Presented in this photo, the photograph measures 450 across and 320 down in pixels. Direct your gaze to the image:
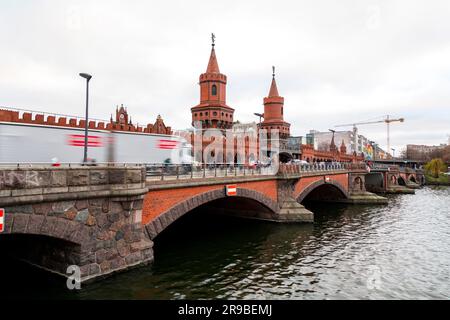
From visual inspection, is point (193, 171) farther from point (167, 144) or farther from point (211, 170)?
point (167, 144)

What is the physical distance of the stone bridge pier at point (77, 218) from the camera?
9891mm

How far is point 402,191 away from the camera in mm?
62062

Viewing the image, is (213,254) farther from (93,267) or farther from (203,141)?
(203,141)

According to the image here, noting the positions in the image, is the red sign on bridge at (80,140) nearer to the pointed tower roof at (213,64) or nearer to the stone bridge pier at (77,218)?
the stone bridge pier at (77,218)

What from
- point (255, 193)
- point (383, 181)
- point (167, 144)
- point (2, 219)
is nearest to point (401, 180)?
point (383, 181)

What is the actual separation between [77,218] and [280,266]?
10383mm

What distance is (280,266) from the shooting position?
53.0ft

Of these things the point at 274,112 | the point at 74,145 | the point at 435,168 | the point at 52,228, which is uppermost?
the point at 274,112

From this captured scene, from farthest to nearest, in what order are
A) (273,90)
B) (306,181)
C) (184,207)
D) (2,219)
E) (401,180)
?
(401,180), (273,90), (306,181), (184,207), (2,219)

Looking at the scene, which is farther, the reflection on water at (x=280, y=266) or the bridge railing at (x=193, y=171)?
the bridge railing at (x=193, y=171)

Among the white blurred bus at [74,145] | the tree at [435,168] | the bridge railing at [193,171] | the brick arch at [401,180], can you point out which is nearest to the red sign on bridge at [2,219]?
the white blurred bus at [74,145]

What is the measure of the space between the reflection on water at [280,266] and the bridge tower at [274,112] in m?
36.3

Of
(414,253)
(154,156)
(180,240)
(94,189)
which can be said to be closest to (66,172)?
(94,189)
